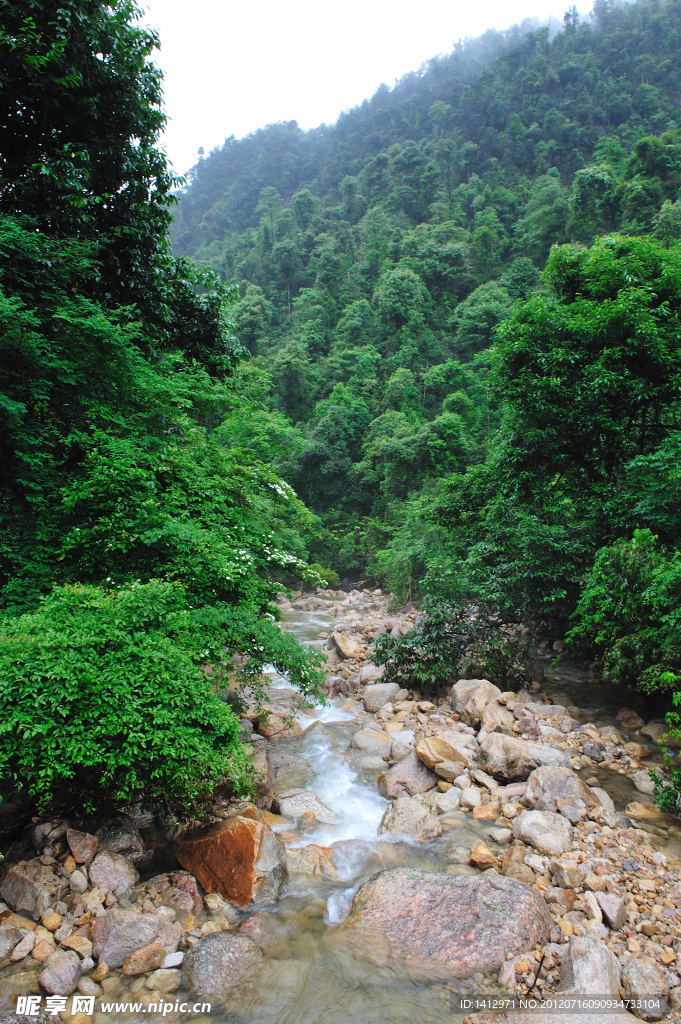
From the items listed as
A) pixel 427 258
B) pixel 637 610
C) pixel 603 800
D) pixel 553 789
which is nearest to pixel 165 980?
pixel 553 789

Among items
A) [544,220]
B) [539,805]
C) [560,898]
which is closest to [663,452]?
[539,805]

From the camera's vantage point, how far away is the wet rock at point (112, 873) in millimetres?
4238

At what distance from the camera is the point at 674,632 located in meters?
5.88

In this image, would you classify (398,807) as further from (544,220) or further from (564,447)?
(544,220)

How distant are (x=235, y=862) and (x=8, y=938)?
1.72 metres

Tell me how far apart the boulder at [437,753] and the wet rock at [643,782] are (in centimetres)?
193

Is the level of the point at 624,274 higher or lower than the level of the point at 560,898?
higher

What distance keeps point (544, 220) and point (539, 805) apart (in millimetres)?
42033

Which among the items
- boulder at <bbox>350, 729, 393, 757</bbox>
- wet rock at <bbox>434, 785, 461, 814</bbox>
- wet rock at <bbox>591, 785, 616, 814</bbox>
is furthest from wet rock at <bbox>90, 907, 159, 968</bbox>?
wet rock at <bbox>591, 785, 616, 814</bbox>

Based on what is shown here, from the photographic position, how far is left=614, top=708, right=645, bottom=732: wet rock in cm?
737

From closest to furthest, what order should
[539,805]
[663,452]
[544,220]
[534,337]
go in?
[539,805], [663,452], [534,337], [544,220]

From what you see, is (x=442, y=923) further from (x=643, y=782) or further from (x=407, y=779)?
(x=643, y=782)

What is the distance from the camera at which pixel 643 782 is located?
6047mm

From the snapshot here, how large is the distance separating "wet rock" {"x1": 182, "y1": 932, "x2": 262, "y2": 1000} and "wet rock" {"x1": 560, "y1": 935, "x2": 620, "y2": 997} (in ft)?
7.45
